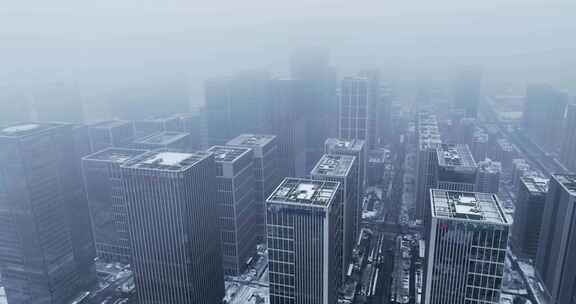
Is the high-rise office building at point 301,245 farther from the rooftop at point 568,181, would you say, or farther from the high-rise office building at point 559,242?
the rooftop at point 568,181

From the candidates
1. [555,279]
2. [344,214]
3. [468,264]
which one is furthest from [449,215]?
[555,279]

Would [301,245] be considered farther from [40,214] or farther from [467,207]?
[40,214]

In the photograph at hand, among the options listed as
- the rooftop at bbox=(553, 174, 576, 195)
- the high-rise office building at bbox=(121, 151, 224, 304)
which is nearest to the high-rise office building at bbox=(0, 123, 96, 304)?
the high-rise office building at bbox=(121, 151, 224, 304)

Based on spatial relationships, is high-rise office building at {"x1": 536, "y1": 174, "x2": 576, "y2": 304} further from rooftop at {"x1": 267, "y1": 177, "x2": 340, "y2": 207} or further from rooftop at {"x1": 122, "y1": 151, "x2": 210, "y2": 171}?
rooftop at {"x1": 122, "y1": 151, "x2": 210, "y2": 171}

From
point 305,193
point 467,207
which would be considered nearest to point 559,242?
point 467,207

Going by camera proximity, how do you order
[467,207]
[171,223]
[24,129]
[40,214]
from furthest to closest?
[24,129], [40,214], [171,223], [467,207]

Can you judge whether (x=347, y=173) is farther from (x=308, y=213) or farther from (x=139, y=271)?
(x=139, y=271)
